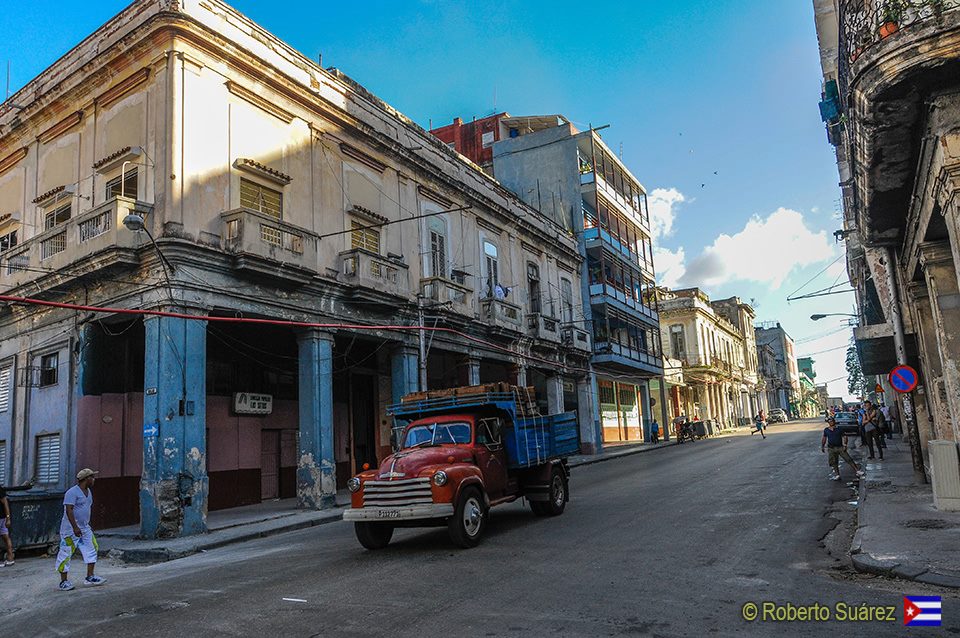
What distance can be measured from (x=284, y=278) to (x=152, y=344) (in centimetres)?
324

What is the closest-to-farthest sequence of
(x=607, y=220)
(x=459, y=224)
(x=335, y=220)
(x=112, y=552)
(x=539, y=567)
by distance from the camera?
1. (x=539, y=567)
2. (x=112, y=552)
3. (x=335, y=220)
4. (x=459, y=224)
5. (x=607, y=220)

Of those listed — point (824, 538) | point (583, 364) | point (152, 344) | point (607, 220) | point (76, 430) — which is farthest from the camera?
point (607, 220)

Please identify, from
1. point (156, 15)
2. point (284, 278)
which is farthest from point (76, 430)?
point (156, 15)

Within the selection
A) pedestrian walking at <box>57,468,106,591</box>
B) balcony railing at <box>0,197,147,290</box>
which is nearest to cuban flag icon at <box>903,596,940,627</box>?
pedestrian walking at <box>57,468,106,591</box>

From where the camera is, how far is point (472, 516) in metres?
9.57

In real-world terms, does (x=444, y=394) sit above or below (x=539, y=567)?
above

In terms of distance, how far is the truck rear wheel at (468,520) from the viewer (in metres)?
9.13

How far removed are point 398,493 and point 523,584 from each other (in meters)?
2.86

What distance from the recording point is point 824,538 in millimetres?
9000

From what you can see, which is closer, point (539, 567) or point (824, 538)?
point (539, 567)

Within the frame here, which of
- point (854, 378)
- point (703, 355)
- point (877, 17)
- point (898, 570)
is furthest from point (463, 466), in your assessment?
point (854, 378)

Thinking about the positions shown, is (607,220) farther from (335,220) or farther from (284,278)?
(284,278)

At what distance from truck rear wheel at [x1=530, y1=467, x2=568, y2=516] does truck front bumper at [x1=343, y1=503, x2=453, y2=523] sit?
345 cm

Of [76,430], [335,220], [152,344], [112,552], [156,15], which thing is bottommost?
[112,552]
